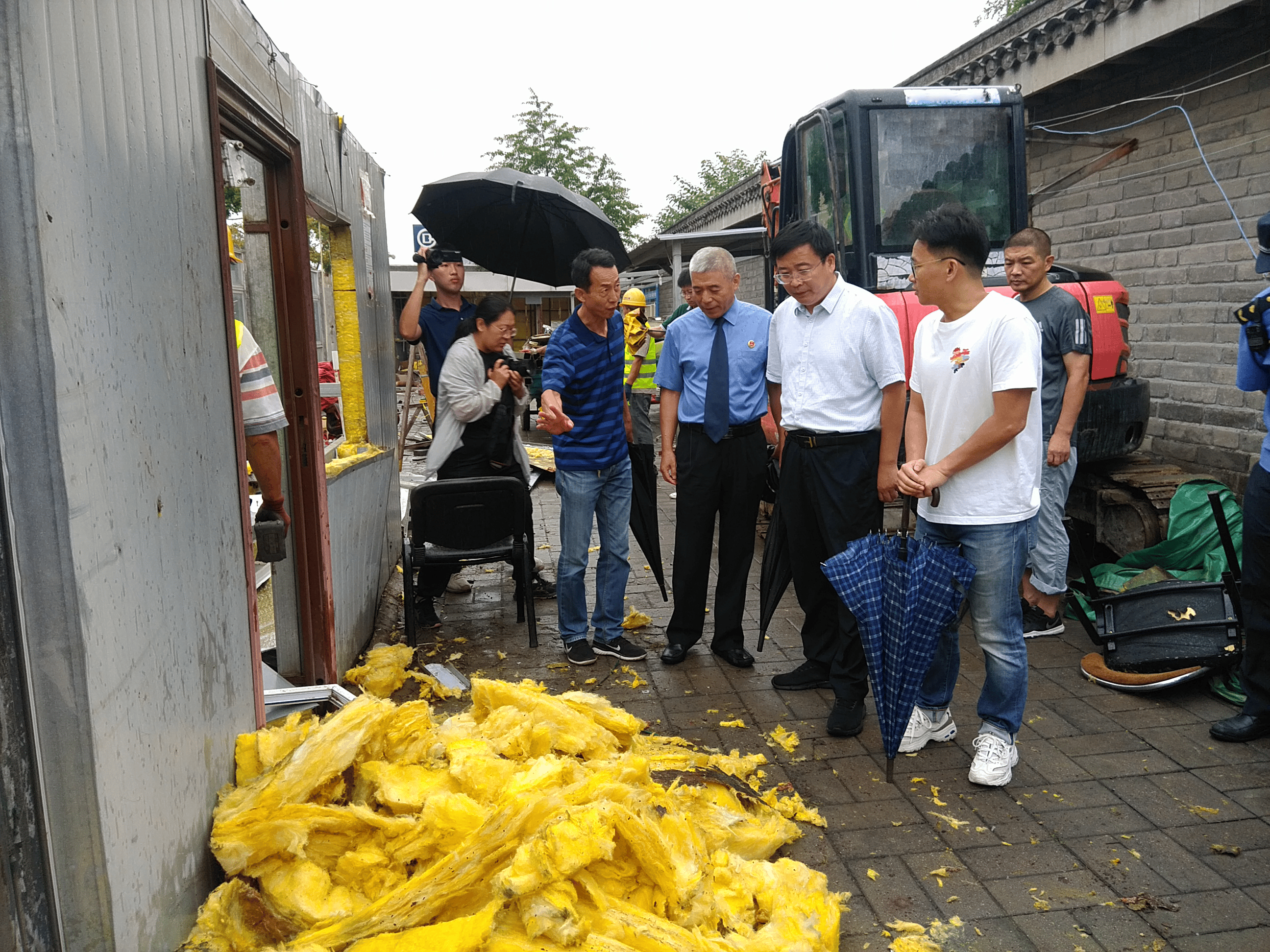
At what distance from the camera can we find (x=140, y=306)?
6.86 feet

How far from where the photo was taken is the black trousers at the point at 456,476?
212 inches

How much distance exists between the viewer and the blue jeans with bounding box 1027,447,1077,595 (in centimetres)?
523

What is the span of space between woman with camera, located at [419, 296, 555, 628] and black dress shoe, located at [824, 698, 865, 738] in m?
1.98

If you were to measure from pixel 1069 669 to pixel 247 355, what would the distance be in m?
4.08

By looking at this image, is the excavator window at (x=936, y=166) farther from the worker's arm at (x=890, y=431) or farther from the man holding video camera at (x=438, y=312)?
the man holding video camera at (x=438, y=312)

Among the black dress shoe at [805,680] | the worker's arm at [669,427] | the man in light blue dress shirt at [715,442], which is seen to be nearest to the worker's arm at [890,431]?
the man in light blue dress shirt at [715,442]

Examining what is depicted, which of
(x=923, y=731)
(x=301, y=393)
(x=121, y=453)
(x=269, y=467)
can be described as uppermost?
(x=301, y=393)

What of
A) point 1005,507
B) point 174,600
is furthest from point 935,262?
point 174,600

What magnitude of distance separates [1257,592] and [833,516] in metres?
1.70

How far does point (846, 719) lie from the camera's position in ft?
13.4

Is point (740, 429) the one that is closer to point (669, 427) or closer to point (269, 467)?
point (669, 427)

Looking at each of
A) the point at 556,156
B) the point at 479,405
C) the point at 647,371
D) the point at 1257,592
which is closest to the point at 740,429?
the point at 479,405

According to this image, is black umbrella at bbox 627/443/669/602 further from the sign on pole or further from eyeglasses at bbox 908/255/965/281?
the sign on pole

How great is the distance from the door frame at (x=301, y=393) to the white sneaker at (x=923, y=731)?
7.96 feet
